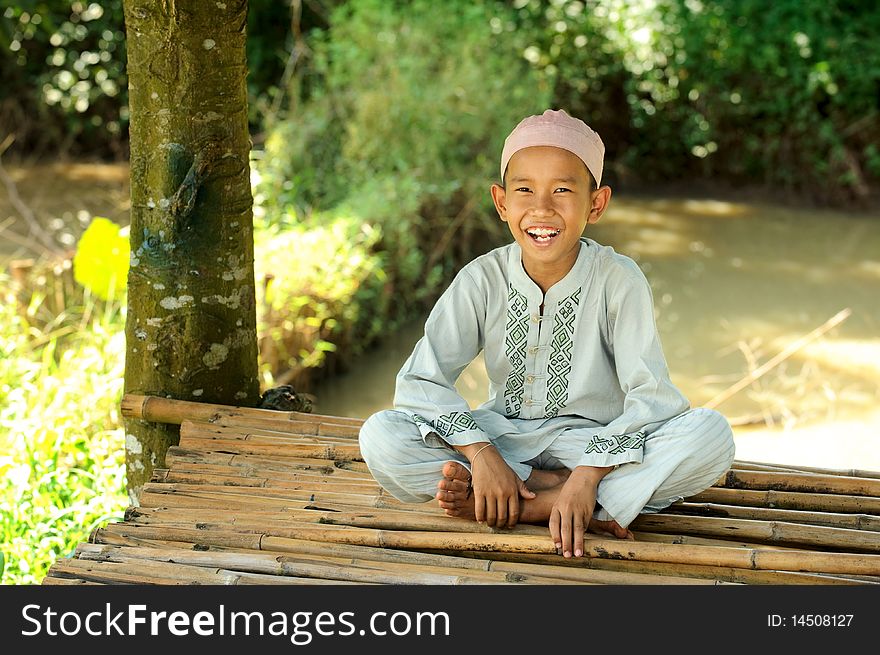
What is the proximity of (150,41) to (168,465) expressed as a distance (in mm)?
1026

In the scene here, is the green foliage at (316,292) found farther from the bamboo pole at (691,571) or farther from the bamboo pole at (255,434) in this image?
the bamboo pole at (691,571)

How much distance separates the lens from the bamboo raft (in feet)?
6.79

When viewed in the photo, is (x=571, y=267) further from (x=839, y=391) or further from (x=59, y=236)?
(x=59, y=236)

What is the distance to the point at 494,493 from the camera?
2.19 metres

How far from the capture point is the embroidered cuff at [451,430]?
227 cm

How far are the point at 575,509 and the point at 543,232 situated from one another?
22.8 inches

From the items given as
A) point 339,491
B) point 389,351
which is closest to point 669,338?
point 389,351

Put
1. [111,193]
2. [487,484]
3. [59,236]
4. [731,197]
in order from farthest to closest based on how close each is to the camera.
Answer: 1. [731,197]
2. [111,193]
3. [59,236]
4. [487,484]

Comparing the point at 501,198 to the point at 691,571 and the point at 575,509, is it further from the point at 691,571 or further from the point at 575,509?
the point at 691,571

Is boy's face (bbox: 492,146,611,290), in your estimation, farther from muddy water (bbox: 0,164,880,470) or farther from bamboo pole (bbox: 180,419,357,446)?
muddy water (bbox: 0,164,880,470)

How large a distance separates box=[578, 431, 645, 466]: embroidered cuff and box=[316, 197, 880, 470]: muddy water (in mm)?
2189

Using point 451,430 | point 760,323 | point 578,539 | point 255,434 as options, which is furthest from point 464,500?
point 760,323

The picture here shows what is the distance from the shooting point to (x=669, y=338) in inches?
221

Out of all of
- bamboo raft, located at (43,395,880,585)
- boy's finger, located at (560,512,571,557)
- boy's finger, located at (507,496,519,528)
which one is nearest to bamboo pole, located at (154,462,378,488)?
bamboo raft, located at (43,395,880,585)
